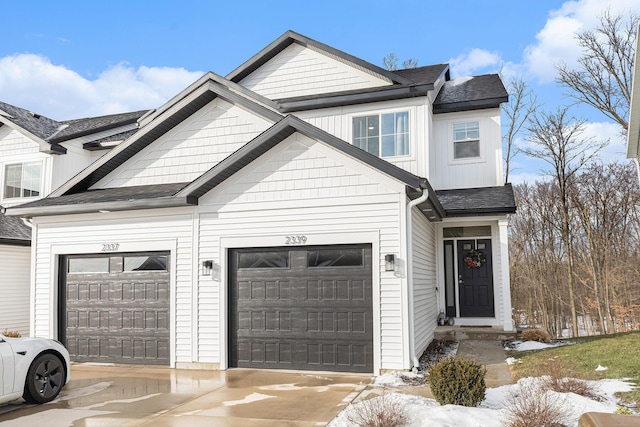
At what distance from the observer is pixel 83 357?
1112cm

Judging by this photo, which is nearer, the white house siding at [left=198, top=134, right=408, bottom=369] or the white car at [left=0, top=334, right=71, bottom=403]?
the white car at [left=0, top=334, right=71, bottom=403]

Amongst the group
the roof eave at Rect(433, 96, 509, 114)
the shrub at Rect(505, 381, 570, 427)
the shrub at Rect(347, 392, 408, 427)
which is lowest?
the shrub at Rect(347, 392, 408, 427)

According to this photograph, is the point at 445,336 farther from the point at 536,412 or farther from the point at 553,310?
the point at 553,310

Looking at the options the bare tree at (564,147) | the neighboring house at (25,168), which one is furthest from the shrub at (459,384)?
the bare tree at (564,147)

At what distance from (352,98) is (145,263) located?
261 inches

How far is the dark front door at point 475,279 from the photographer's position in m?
13.6

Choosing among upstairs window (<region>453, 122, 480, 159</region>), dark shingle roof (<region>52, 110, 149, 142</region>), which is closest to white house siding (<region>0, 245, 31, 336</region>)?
dark shingle roof (<region>52, 110, 149, 142</region>)

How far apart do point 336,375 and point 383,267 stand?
2071 millimetres

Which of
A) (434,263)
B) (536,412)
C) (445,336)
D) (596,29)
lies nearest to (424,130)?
(434,263)

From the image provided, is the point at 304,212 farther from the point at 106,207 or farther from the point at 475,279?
A: the point at 475,279

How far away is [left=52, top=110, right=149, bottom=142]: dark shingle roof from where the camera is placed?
1808 centimetres

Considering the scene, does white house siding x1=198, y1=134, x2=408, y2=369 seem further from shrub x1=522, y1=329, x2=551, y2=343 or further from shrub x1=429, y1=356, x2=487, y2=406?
shrub x1=522, y1=329, x2=551, y2=343

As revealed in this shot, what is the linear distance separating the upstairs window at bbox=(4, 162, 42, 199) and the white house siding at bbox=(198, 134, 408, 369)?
9.73 meters

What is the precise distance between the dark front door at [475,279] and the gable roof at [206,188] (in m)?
2.47
